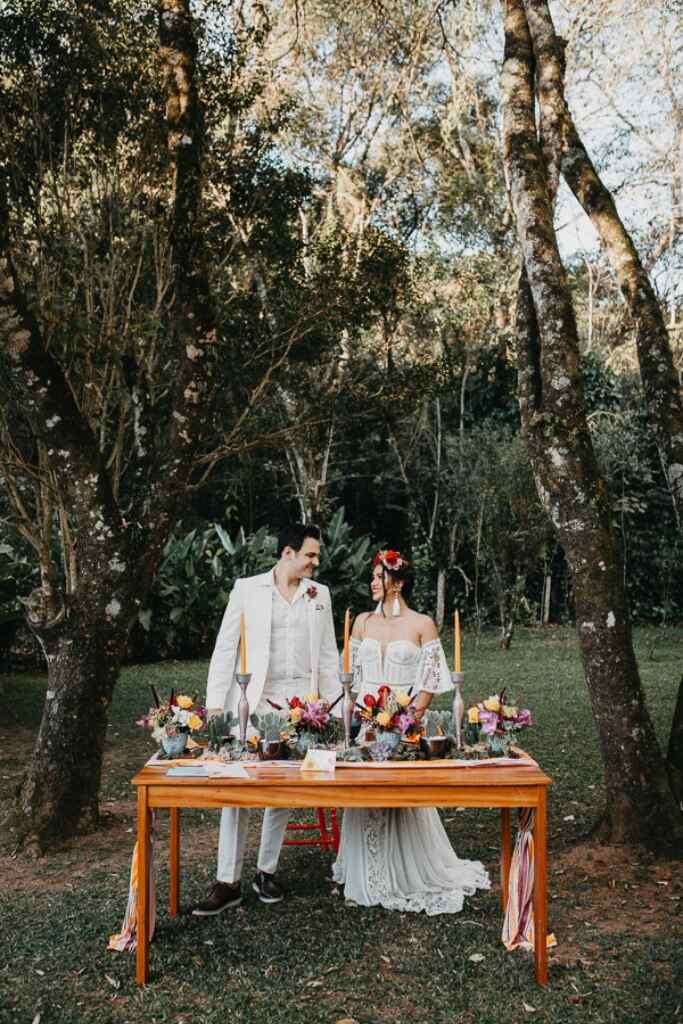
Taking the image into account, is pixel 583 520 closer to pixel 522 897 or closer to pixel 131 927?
pixel 522 897

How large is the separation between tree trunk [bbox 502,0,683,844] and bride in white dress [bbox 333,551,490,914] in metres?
0.84

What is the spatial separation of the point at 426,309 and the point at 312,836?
15.2 metres

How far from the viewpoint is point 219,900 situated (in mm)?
4809

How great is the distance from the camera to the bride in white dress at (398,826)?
495cm

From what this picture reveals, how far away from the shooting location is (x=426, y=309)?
66.1 ft

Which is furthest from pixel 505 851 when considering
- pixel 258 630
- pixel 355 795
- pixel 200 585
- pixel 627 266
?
pixel 200 585

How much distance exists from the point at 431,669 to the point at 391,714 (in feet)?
2.63

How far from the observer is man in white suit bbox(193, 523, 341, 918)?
5055mm

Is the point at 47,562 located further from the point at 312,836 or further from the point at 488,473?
the point at 488,473

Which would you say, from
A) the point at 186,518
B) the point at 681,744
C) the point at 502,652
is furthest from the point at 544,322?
the point at 186,518

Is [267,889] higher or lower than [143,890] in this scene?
lower

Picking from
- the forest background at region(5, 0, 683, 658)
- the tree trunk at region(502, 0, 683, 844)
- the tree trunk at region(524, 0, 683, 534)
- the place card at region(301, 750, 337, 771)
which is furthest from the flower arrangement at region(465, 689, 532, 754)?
the forest background at region(5, 0, 683, 658)

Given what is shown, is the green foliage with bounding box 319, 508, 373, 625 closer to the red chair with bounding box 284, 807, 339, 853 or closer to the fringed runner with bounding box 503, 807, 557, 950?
the red chair with bounding box 284, 807, 339, 853

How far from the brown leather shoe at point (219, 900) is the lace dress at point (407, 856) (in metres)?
0.53
